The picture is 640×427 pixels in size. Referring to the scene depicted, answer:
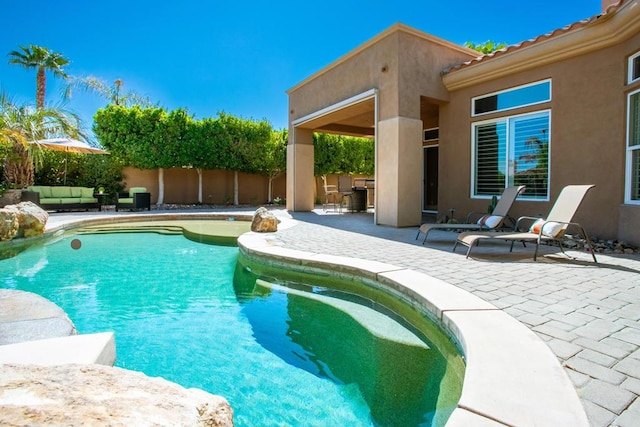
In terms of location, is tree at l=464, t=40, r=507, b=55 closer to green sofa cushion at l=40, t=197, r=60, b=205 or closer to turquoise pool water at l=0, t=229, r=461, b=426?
turquoise pool water at l=0, t=229, r=461, b=426

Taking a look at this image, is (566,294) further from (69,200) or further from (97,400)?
(69,200)

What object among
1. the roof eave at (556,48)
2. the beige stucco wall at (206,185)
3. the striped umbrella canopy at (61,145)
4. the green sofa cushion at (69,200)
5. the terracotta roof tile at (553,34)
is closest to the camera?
the roof eave at (556,48)

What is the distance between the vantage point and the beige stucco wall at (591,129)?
247 inches

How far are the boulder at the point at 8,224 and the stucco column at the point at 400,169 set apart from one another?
8080mm

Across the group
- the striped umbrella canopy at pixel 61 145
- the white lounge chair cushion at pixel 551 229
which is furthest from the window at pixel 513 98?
the striped umbrella canopy at pixel 61 145

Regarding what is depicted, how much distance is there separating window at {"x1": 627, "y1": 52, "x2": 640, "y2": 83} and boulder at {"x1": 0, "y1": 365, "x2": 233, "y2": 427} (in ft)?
25.6

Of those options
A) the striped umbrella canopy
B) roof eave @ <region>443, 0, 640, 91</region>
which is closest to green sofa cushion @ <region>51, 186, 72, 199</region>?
the striped umbrella canopy

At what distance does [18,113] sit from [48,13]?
4.08 meters

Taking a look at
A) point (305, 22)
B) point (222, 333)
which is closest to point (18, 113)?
point (305, 22)

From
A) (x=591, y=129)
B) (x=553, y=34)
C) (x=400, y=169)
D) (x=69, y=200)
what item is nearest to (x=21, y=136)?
(x=69, y=200)

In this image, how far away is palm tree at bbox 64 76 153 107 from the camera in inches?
875

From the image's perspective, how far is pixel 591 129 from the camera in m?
6.69

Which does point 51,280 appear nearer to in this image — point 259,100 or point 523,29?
point 523,29

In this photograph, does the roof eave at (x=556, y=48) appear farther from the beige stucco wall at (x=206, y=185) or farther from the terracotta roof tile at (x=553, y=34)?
the beige stucco wall at (x=206, y=185)
